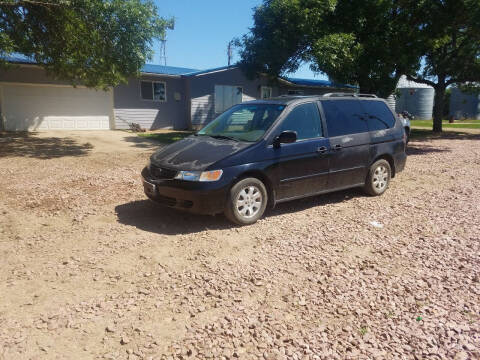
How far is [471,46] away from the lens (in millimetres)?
17703

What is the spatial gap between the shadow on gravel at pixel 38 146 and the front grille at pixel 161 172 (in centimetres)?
719

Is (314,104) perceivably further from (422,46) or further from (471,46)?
(471,46)

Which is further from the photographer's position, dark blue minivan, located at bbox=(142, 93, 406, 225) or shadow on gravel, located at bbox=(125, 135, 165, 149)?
shadow on gravel, located at bbox=(125, 135, 165, 149)

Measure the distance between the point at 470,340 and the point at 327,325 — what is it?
1.06 meters

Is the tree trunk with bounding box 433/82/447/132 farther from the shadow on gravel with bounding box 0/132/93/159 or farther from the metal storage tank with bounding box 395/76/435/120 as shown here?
the shadow on gravel with bounding box 0/132/93/159

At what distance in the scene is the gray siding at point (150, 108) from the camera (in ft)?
63.8

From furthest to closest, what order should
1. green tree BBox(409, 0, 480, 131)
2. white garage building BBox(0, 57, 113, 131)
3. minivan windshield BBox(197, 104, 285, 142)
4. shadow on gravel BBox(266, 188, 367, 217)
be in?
white garage building BBox(0, 57, 113, 131) < green tree BBox(409, 0, 480, 131) < shadow on gravel BBox(266, 188, 367, 217) < minivan windshield BBox(197, 104, 285, 142)

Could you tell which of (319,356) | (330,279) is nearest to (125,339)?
(319,356)

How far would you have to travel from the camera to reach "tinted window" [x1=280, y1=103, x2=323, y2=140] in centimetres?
555

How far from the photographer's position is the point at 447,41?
1812cm

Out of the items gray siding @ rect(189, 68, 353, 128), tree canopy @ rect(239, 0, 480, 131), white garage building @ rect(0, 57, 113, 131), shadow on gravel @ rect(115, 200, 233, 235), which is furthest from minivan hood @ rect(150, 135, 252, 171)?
gray siding @ rect(189, 68, 353, 128)

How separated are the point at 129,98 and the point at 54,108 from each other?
147 inches

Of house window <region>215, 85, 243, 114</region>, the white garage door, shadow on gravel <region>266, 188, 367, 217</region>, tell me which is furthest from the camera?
house window <region>215, 85, 243, 114</region>

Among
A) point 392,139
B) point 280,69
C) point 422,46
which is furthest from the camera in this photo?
point 280,69
